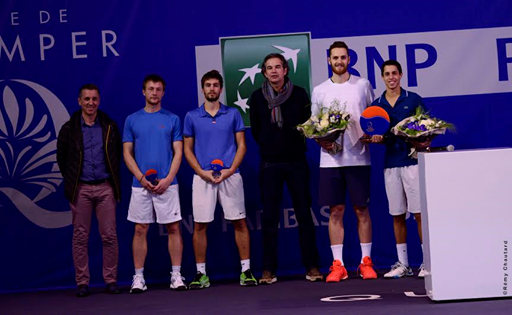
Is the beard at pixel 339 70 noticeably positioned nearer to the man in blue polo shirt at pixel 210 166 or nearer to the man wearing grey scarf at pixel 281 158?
the man wearing grey scarf at pixel 281 158

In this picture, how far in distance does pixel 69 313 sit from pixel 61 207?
1631mm

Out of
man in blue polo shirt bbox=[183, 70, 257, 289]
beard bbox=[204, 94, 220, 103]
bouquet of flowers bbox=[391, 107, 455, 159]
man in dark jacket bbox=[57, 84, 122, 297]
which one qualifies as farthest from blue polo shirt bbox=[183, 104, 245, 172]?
bouquet of flowers bbox=[391, 107, 455, 159]

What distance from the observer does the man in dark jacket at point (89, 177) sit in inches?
216

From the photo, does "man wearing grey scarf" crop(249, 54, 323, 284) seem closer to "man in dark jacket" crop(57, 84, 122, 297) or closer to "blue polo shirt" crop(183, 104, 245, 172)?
"blue polo shirt" crop(183, 104, 245, 172)

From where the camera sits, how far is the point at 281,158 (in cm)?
552

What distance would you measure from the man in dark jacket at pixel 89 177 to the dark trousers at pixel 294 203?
1178 mm

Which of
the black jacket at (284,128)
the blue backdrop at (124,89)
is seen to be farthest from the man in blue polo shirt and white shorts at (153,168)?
the black jacket at (284,128)

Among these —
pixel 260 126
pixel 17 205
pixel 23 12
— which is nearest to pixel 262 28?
pixel 260 126

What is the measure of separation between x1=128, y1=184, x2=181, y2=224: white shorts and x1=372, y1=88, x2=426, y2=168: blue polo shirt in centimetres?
169

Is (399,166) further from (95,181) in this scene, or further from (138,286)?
(95,181)

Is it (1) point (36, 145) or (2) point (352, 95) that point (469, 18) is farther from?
(1) point (36, 145)

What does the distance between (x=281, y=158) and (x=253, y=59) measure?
3.58ft

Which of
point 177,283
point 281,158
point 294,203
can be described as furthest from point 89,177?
point 294,203

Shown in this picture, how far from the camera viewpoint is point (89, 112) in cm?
554
